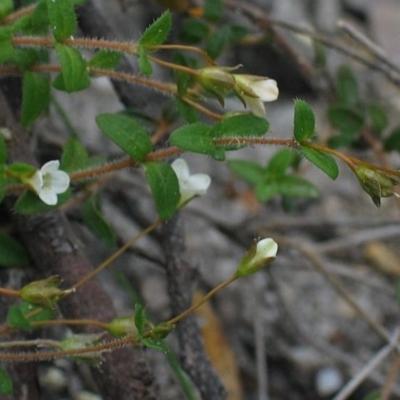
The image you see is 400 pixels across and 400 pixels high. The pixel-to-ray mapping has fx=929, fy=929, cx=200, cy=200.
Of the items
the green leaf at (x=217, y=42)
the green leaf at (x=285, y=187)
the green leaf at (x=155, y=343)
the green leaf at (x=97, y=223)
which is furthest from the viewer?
the green leaf at (x=217, y=42)

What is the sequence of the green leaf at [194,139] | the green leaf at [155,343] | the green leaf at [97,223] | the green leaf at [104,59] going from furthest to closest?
the green leaf at [97,223] → the green leaf at [104,59] → the green leaf at [194,139] → the green leaf at [155,343]

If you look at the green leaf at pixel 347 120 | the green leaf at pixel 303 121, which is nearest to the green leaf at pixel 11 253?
the green leaf at pixel 303 121

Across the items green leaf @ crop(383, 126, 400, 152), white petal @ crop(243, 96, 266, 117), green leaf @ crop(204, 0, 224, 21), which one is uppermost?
white petal @ crop(243, 96, 266, 117)

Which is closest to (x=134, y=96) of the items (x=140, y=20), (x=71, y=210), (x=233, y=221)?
(x=71, y=210)

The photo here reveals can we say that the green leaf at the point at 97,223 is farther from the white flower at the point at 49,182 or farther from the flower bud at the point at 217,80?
the flower bud at the point at 217,80

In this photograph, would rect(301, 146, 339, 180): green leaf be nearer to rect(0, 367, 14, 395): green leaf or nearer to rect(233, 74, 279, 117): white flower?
rect(233, 74, 279, 117): white flower

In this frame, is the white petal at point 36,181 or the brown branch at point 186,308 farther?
the brown branch at point 186,308

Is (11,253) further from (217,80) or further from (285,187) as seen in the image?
(285,187)

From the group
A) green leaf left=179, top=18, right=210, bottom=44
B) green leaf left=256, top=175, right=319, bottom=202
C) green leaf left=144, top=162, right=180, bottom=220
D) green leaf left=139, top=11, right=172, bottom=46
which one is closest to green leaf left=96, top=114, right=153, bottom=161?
green leaf left=144, top=162, right=180, bottom=220
